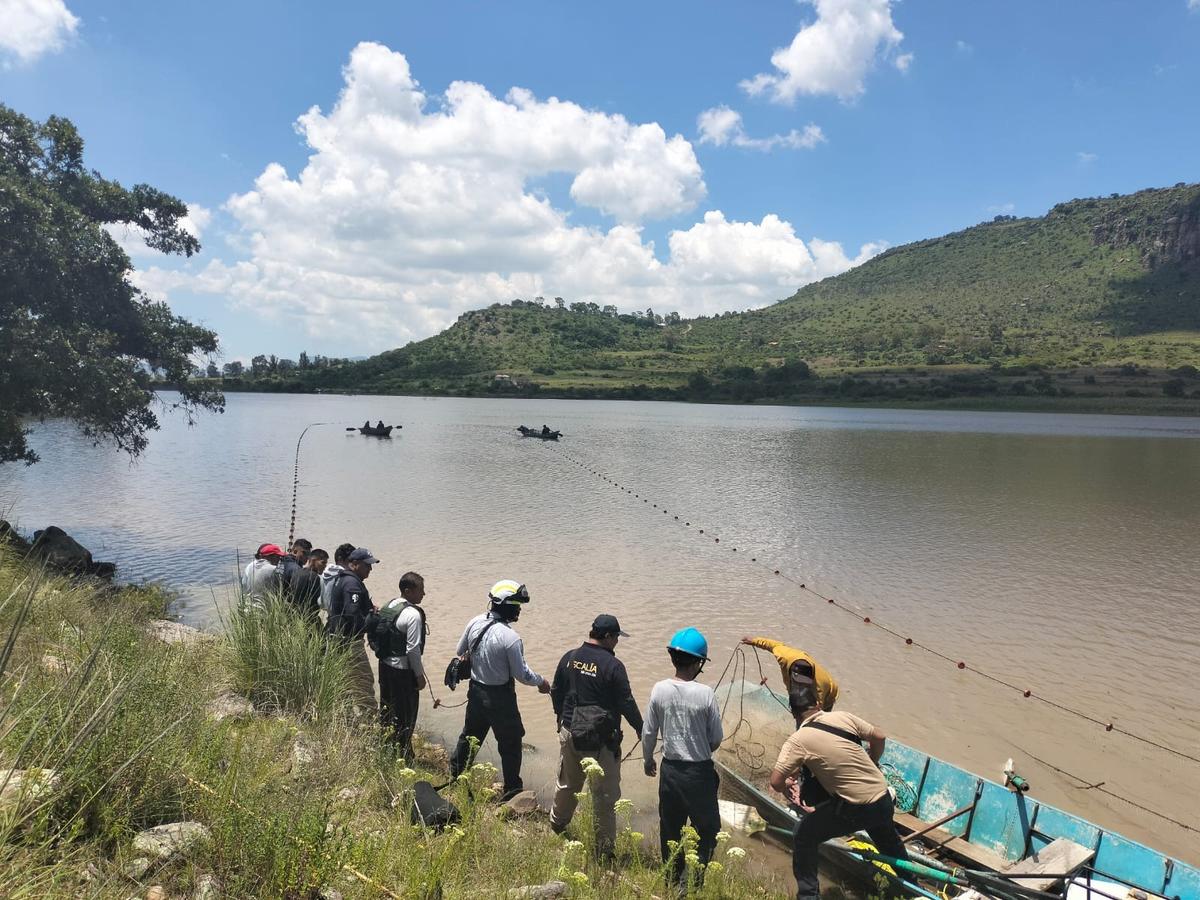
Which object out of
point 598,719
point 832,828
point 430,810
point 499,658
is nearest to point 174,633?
point 499,658

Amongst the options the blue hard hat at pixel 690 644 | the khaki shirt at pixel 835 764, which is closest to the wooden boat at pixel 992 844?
the khaki shirt at pixel 835 764

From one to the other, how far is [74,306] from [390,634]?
13.2 meters

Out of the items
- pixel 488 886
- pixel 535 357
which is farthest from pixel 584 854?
pixel 535 357

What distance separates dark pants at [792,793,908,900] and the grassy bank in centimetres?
38

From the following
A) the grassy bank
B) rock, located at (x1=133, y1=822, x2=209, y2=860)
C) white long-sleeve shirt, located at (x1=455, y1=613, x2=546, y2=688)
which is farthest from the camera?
white long-sleeve shirt, located at (x1=455, y1=613, x2=546, y2=688)

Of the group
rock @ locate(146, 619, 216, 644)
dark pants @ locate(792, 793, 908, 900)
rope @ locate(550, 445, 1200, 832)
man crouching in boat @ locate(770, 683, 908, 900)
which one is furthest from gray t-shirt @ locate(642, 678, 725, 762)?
rock @ locate(146, 619, 216, 644)

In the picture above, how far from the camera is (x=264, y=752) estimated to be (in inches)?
197

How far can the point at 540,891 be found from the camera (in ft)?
13.8

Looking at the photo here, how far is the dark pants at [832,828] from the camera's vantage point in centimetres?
507

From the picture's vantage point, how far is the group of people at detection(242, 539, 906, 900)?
16.6 feet

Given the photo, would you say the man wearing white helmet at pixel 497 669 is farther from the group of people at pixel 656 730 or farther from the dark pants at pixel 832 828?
the dark pants at pixel 832 828

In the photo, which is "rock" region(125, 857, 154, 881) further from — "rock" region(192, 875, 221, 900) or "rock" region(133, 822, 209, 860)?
"rock" region(192, 875, 221, 900)

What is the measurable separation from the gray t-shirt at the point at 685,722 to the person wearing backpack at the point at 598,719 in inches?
8.4

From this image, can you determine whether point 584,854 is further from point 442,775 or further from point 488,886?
point 442,775
